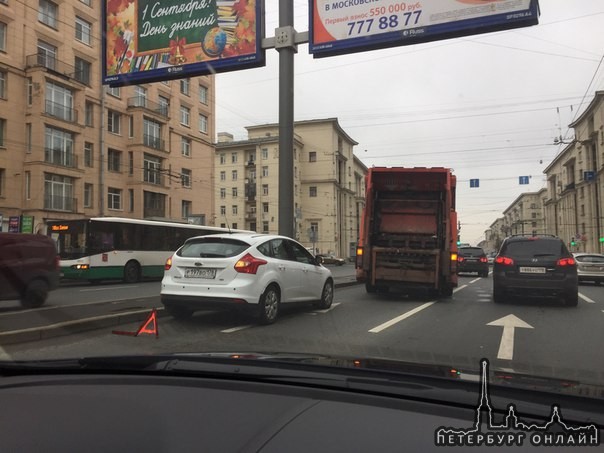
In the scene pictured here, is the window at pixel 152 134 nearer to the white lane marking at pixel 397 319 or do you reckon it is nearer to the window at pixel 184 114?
the window at pixel 184 114

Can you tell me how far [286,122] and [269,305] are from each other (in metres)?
7.19

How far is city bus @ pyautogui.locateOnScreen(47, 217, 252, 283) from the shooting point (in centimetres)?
2009

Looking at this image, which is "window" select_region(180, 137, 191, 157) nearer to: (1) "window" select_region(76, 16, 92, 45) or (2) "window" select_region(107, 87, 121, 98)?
(2) "window" select_region(107, 87, 121, 98)

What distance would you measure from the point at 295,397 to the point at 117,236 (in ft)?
67.7

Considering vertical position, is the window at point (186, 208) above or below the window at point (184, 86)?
below

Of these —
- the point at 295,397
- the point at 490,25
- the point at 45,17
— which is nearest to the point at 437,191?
the point at 490,25

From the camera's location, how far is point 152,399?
7.33 feet

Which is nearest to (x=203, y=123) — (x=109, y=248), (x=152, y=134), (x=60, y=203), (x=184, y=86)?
(x=184, y=86)

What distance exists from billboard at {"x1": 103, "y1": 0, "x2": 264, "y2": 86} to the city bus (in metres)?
Answer: 6.99

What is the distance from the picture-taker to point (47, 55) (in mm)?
33094

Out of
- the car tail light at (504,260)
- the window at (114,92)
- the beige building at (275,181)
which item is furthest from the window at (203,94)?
the car tail light at (504,260)

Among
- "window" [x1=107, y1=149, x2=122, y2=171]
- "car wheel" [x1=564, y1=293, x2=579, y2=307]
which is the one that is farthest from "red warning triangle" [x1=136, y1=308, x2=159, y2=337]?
"window" [x1=107, y1=149, x2=122, y2=171]

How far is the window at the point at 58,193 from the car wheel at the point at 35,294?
23.3m

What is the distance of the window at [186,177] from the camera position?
47.9m
